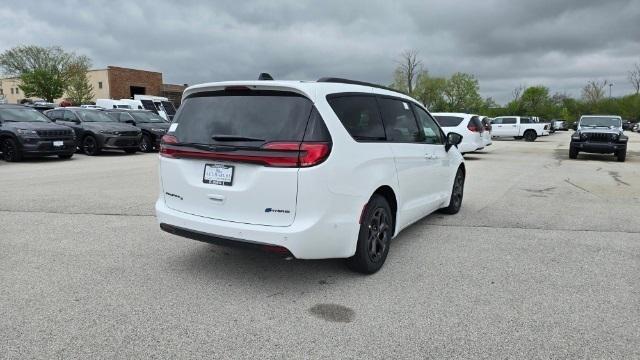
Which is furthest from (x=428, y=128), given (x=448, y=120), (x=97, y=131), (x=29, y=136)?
(x=97, y=131)

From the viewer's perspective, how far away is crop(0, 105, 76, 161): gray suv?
1341 centimetres

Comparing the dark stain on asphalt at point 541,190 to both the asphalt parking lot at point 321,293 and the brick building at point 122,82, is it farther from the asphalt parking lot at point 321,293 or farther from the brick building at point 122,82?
the brick building at point 122,82

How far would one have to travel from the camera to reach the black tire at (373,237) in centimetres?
→ 407

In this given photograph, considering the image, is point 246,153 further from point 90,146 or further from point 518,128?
point 518,128

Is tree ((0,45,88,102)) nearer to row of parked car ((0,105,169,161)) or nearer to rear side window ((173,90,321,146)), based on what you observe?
row of parked car ((0,105,169,161))

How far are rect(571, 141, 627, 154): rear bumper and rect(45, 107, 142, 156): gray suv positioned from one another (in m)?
15.6

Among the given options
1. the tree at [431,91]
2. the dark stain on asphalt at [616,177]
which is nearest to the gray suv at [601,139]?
the dark stain on asphalt at [616,177]

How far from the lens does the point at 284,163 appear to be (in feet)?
11.6

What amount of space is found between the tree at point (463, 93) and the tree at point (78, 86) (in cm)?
5608

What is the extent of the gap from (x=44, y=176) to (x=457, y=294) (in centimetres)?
991

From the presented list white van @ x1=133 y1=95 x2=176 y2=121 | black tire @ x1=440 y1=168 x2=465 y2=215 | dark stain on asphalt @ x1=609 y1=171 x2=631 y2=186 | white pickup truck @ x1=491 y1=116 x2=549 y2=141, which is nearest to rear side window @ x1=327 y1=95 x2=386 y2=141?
black tire @ x1=440 y1=168 x2=465 y2=215

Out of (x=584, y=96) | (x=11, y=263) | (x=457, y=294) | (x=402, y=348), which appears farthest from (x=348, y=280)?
(x=584, y=96)

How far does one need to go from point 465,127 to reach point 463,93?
6921cm

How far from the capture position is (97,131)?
627 inches
